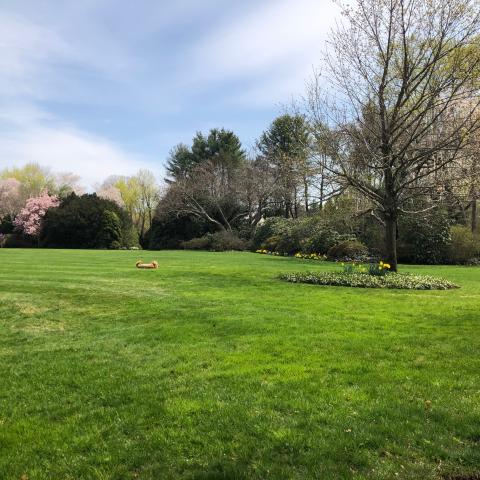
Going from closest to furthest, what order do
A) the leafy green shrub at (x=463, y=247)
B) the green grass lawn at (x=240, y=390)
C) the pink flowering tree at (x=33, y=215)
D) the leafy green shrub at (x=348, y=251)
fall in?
the green grass lawn at (x=240, y=390) → the leafy green shrub at (x=463, y=247) → the leafy green shrub at (x=348, y=251) → the pink flowering tree at (x=33, y=215)

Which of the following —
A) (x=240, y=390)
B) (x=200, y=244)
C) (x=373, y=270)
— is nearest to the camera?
(x=240, y=390)

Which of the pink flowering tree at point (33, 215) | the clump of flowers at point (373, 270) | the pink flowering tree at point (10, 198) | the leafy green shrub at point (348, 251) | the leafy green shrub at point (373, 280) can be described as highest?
the pink flowering tree at point (10, 198)

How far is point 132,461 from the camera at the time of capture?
3281 millimetres

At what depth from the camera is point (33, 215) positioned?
4284cm

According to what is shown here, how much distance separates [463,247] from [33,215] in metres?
35.6

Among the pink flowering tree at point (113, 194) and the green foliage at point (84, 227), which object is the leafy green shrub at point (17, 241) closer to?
the green foliage at point (84, 227)

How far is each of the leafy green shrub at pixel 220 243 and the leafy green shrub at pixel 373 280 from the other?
1835cm

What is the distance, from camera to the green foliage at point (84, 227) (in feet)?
122

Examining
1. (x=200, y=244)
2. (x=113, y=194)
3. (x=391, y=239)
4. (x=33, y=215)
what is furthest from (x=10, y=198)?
(x=391, y=239)

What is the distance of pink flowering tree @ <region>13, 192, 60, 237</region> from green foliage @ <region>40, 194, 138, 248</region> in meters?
3.15

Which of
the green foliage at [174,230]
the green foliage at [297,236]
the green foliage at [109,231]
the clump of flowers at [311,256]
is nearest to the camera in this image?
the clump of flowers at [311,256]

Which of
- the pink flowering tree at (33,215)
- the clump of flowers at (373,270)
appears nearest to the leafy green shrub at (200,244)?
the pink flowering tree at (33,215)

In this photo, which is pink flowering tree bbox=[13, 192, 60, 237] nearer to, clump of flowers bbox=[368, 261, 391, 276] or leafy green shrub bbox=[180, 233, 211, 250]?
leafy green shrub bbox=[180, 233, 211, 250]

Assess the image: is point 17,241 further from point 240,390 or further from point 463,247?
point 240,390
